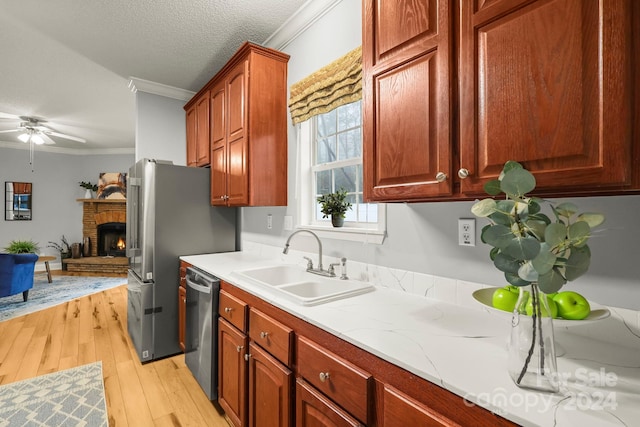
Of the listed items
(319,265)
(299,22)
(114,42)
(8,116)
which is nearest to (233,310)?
(319,265)

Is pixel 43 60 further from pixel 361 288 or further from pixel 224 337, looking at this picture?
pixel 361 288

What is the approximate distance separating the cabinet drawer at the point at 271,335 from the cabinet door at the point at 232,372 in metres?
0.14

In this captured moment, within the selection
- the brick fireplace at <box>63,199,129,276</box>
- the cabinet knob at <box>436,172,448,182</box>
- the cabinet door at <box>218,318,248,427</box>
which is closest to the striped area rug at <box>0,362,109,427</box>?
the cabinet door at <box>218,318,248,427</box>

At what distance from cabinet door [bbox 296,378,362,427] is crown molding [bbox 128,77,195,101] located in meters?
3.50

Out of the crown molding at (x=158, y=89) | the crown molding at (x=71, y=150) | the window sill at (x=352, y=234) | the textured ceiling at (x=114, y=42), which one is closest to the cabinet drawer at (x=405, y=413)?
the window sill at (x=352, y=234)

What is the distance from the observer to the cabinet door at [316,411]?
38.8 inches

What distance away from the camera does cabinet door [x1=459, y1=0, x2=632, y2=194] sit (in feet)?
2.33

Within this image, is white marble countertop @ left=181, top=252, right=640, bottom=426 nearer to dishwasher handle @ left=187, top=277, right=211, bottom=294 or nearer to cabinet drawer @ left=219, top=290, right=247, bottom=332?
cabinet drawer @ left=219, top=290, right=247, bottom=332

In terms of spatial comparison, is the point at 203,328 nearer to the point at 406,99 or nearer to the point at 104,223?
the point at 406,99

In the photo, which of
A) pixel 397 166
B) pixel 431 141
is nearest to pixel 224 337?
pixel 397 166

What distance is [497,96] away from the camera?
2.98ft

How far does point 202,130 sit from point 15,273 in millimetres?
3306

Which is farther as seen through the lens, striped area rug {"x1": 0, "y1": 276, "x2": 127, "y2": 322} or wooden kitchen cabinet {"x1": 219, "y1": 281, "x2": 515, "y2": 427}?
striped area rug {"x1": 0, "y1": 276, "x2": 127, "y2": 322}

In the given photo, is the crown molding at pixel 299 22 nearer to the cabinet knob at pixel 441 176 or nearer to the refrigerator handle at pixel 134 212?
the cabinet knob at pixel 441 176
